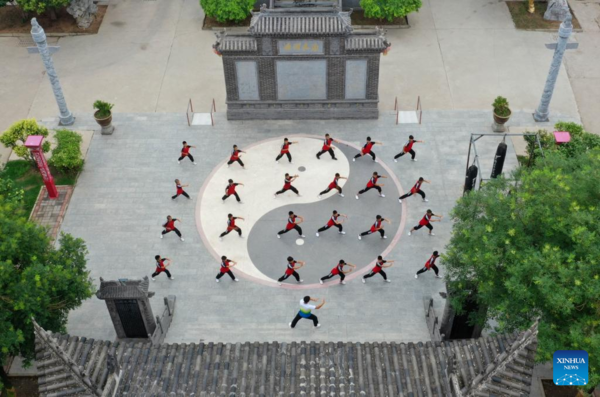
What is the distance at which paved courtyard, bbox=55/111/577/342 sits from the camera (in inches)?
960

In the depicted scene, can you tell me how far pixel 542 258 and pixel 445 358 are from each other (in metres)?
4.19

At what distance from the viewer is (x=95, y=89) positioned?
3478cm

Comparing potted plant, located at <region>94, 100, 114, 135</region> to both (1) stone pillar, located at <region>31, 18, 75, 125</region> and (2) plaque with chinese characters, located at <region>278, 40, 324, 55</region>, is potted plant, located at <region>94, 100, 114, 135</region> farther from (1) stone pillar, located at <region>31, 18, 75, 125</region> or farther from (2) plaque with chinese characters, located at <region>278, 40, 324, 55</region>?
(2) plaque with chinese characters, located at <region>278, 40, 324, 55</region>

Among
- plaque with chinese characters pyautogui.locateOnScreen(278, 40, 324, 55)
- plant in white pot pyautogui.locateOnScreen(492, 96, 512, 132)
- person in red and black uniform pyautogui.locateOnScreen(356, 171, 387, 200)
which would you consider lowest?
person in red and black uniform pyautogui.locateOnScreen(356, 171, 387, 200)

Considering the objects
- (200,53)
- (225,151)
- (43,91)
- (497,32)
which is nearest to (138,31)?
(200,53)

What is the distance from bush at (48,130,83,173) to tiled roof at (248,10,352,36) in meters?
9.18

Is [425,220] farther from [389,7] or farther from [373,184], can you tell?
[389,7]

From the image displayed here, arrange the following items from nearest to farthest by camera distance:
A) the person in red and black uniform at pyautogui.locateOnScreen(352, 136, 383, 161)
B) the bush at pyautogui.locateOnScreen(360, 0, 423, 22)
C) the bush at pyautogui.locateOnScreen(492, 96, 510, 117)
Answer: the person in red and black uniform at pyautogui.locateOnScreen(352, 136, 383, 161), the bush at pyautogui.locateOnScreen(492, 96, 510, 117), the bush at pyautogui.locateOnScreen(360, 0, 423, 22)

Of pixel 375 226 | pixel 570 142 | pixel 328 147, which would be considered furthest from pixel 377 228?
pixel 570 142

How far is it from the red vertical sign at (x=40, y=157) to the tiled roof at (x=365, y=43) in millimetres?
13713

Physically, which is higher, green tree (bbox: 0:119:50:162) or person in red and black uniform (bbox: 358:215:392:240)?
green tree (bbox: 0:119:50:162)

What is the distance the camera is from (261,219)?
27.8 meters

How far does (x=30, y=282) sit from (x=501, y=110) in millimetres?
21592

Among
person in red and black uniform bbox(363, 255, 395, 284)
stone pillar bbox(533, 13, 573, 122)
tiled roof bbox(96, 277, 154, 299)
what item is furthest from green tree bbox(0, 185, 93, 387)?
stone pillar bbox(533, 13, 573, 122)
